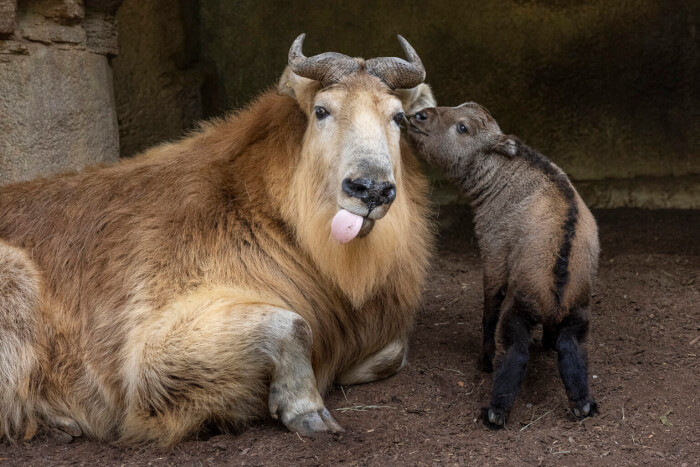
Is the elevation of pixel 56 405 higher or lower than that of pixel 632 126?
lower

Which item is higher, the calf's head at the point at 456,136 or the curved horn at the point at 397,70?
the curved horn at the point at 397,70

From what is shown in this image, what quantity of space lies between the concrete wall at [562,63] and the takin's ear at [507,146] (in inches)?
125

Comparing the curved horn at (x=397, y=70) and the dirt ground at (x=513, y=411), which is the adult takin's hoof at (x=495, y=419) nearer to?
the dirt ground at (x=513, y=411)

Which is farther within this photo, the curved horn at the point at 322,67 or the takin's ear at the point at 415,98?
the takin's ear at the point at 415,98

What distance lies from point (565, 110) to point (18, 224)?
15.9 feet

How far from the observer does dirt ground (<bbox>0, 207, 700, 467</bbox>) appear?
352 centimetres

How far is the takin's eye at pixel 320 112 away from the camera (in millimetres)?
4104

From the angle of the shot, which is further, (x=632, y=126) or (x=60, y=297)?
(x=632, y=126)

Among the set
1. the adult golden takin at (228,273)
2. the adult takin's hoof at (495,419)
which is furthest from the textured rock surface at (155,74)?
the adult takin's hoof at (495,419)

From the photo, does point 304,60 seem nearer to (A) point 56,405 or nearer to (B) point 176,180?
(B) point 176,180

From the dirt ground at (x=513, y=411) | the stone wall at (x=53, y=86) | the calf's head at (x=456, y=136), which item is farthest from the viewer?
the stone wall at (x=53, y=86)

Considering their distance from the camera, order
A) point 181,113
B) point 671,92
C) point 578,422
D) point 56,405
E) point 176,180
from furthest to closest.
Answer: point 181,113 < point 671,92 < point 176,180 < point 56,405 < point 578,422

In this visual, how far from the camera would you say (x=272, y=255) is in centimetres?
418

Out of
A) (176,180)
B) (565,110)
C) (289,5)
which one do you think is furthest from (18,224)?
(565,110)
